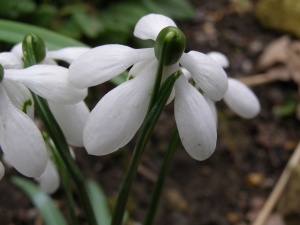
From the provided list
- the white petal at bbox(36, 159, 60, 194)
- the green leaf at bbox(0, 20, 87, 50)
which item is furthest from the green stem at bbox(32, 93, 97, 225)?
the green leaf at bbox(0, 20, 87, 50)

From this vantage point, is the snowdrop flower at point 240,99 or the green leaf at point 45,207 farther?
the green leaf at point 45,207

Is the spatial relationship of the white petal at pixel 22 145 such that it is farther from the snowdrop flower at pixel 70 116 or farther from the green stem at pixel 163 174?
the green stem at pixel 163 174

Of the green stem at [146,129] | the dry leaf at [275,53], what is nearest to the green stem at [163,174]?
the green stem at [146,129]

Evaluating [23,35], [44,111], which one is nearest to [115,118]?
[44,111]

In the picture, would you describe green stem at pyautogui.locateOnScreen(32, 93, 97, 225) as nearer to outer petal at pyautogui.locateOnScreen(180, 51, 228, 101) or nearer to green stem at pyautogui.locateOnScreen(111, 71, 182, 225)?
green stem at pyautogui.locateOnScreen(111, 71, 182, 225)

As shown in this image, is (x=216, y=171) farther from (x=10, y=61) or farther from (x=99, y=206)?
(x=10, y=61)
